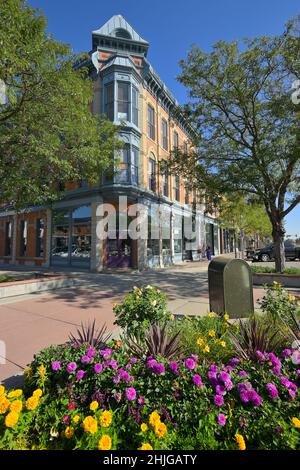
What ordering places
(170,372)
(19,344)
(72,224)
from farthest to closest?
(72,224) < (19,344) < (170,372)

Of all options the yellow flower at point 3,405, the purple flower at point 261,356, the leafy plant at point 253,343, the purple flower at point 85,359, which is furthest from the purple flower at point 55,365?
the purple flower at point 261,356

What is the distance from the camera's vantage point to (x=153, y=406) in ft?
7.12

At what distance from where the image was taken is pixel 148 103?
20031mm

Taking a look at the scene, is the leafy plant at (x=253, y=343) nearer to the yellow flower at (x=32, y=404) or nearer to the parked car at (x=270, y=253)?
the yellow flower at (x=32, y=404)

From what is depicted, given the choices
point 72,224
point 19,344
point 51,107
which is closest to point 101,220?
point 72,224

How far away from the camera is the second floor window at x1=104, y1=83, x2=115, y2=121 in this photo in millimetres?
17375

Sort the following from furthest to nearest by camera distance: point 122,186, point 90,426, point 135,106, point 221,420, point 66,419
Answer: point 135,106
point 122,186
point 66,419
point 221,420
point 90,426

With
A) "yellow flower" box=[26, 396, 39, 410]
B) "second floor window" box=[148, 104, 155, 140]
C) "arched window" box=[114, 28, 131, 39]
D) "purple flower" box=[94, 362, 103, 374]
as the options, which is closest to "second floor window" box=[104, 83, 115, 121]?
"second floor window" box=[148, 104, 155, 140]

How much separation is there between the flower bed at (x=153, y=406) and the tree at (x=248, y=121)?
30.8 feet

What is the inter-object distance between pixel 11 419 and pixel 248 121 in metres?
12.4

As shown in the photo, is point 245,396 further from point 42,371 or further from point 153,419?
point 42,371

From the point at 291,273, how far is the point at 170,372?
10750 millimetres

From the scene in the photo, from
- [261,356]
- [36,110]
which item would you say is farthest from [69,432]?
[36,110]
